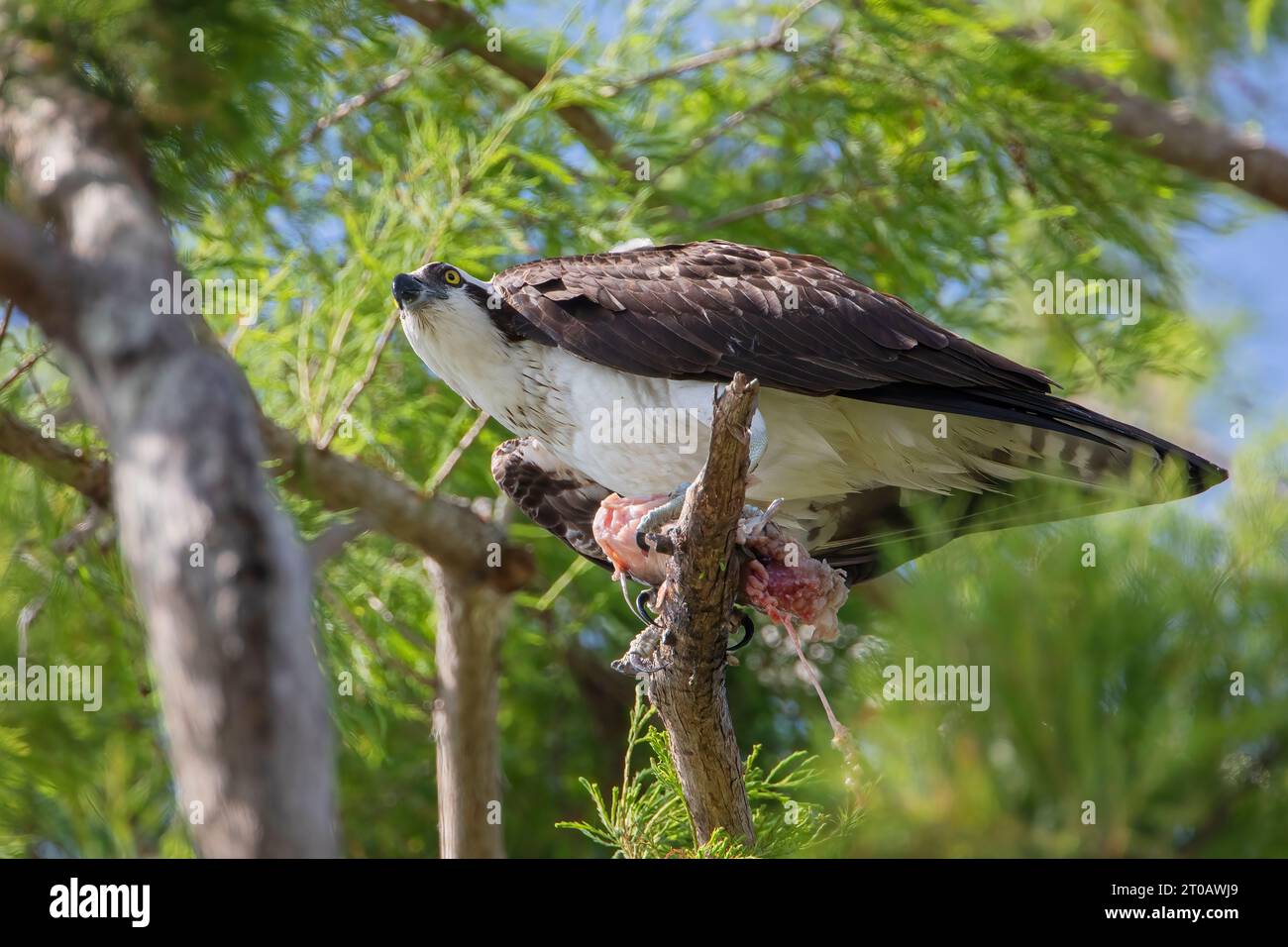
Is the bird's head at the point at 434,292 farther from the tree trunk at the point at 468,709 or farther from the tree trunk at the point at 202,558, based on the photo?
the tree trunk at the point at 202,558

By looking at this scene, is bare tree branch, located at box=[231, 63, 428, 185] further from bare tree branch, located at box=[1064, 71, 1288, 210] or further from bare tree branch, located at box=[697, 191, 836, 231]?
bare tree branch, located at box=[1064, 71, 1288, 210]

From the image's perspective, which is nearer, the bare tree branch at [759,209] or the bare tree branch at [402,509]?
the bare tree branch at [402,509]

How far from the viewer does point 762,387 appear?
170 inches

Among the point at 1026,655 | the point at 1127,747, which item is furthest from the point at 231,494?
the point at 1127,747

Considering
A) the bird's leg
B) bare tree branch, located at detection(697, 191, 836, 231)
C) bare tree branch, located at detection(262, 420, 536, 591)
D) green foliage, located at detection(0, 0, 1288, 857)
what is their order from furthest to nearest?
bare tree branch, located at detection(697, 191, 836, 231) → bare tree branch, located at detection(262, 420, 536, 591) → the bird's leg → green foliage, located at detection(0, 0, 1288, 857)

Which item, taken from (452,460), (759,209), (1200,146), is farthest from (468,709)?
(1200,146)

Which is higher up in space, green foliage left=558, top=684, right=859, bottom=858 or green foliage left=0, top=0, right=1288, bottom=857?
green foliage left=0, top=0, right=1288, bottom=857

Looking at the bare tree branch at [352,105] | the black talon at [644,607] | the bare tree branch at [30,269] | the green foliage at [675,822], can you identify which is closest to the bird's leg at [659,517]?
the black talon at [644,607]

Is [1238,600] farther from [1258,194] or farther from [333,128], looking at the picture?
[1258,194]

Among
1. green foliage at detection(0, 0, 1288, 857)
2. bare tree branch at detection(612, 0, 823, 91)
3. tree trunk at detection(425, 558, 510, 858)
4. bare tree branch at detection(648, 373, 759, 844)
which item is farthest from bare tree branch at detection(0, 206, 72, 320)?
bare tree branch at detection(612, 0, 823, 91)

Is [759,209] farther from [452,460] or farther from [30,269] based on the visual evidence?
[30,269]

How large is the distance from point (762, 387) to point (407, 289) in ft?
3.83

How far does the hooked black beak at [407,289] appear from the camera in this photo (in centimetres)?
438

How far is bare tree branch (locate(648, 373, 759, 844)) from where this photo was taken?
3303 millimetres
